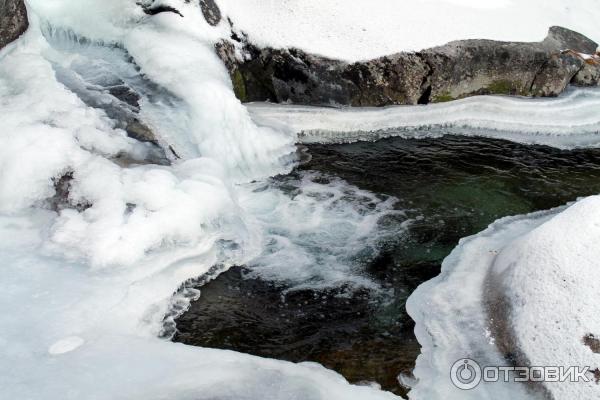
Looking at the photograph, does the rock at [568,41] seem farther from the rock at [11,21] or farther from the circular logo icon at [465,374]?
the rock at [11,21]

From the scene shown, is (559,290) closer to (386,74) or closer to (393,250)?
(393,250)

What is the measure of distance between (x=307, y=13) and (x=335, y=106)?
6.29 feet

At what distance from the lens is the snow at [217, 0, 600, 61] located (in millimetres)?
9758

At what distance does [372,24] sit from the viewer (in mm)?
10148

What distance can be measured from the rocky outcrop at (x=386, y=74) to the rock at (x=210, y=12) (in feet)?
1.42

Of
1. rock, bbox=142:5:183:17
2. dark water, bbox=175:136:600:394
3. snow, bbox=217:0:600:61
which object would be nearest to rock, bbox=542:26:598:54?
snow, bbox=217:0:600:61

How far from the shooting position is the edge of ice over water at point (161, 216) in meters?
4.02

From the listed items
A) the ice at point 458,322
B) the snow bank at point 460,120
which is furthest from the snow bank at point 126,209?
the snow bank at point 460,120

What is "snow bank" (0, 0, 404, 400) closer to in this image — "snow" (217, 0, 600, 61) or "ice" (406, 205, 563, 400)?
"ice" (406, 205, 563, 400)

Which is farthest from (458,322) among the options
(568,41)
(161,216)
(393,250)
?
(568,41)

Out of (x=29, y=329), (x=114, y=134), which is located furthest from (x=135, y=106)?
(x=29, y=329)

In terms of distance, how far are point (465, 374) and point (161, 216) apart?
3241mm

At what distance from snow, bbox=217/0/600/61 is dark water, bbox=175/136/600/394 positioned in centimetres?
194

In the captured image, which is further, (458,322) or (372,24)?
(372,24)
